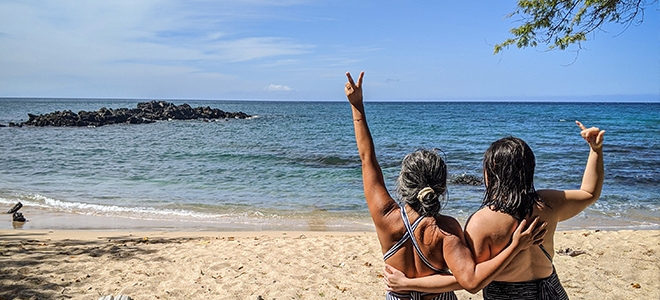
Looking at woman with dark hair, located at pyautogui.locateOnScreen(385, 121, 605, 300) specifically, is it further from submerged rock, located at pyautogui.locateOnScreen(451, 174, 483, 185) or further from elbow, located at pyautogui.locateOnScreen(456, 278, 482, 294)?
submerged rock, located at pyautogui.locateOnScreen(451, 174, 483, 185)

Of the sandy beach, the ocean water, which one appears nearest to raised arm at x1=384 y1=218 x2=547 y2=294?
the sandy beach

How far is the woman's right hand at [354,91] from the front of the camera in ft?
8.59

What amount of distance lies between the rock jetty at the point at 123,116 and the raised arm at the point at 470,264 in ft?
136

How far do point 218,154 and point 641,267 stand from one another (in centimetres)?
1810

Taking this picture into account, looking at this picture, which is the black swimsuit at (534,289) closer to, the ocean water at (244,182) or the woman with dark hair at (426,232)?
the woman with dark hair at (426,232)

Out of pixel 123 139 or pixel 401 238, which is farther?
pixel 123 139

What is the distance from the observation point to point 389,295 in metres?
2.53

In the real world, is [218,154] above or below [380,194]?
below

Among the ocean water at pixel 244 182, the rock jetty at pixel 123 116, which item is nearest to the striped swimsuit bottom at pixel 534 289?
the ocean water at pixel 244 182

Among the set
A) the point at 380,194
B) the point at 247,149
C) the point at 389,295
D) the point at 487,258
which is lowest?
the point at 247,149

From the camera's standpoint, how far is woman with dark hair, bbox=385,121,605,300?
90.8 inches

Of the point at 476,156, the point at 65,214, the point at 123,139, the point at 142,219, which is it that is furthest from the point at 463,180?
the point at 123,139

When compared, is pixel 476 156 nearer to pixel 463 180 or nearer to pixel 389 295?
pixel 463 180

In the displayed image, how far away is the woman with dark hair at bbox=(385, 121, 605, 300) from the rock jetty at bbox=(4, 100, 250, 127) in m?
41.5
